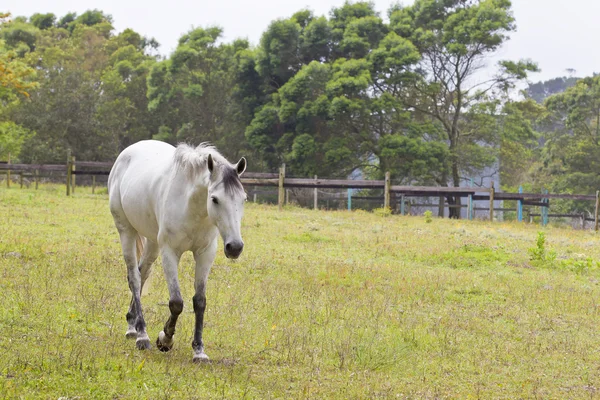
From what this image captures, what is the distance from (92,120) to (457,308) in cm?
3408

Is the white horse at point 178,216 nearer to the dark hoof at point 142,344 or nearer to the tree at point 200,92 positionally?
the dark hoof at point 142,344

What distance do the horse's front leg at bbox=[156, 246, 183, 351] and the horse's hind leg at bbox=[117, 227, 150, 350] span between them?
289 millimetres

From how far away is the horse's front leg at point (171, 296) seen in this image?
6.02 metres

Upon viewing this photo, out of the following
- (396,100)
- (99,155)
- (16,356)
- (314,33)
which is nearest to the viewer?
(16,356)

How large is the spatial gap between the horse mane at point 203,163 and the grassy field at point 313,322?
→ 1.57 meters

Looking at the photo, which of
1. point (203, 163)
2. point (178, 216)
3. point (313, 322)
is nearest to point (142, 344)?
point (178, 216)

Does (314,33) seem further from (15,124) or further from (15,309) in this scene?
(15,309)

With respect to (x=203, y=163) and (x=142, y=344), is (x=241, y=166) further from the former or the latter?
(x=142, y=344)

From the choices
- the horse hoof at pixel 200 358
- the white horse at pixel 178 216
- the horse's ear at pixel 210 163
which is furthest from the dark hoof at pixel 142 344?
the horse's ear at pixel 210 163

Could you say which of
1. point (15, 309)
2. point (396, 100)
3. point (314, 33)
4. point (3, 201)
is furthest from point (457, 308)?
A: point (314, 33)

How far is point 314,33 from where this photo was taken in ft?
116

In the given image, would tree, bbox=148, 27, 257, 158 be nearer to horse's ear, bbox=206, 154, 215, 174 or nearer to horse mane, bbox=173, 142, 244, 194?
horse mane, bbox=173, 142, 244, 194

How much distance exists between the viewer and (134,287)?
22.7 ft

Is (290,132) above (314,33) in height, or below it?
below
